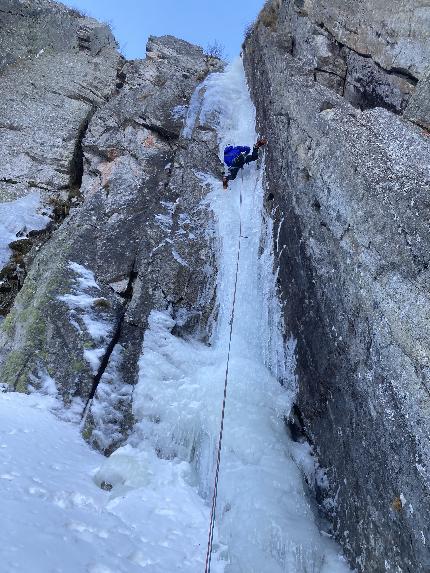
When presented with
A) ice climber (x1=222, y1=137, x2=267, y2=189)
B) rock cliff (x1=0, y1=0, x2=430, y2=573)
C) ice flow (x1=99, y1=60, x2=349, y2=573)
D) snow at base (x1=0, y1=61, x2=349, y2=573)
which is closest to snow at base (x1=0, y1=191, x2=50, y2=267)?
rock cliff (x1=0, y1=0, x2=430, y2=573)

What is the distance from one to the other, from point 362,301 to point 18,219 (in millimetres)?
7569

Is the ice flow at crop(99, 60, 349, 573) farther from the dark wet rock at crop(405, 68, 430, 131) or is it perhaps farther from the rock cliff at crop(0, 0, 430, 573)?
the dark wet rock at crop(405, 68, 430, 131)

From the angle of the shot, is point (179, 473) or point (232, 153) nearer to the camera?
point (179, 473)

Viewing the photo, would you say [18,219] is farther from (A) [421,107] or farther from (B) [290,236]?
(A) [421,107]

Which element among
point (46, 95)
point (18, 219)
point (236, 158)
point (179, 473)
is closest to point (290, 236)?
point (236, 158)

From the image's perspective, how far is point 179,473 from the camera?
5430 millimetres

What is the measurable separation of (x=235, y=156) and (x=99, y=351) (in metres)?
5.73

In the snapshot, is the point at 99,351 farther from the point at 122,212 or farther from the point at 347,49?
the point at 347,49

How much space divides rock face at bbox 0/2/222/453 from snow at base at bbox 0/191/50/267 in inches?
22.2

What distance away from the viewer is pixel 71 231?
28.1ft

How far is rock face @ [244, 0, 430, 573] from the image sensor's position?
425cm

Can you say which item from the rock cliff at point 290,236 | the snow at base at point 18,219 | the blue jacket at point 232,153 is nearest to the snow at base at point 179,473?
the rock cliff at point 290,236

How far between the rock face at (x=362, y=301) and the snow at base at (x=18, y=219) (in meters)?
4.95

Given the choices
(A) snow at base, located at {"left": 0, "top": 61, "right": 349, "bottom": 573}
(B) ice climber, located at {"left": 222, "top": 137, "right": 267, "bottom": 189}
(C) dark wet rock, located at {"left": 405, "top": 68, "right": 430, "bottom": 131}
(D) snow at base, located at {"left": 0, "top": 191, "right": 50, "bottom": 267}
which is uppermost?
(C) dark wet rock, located at {"left": 405, "top": 68, "right": 430, "bottom": 131}
